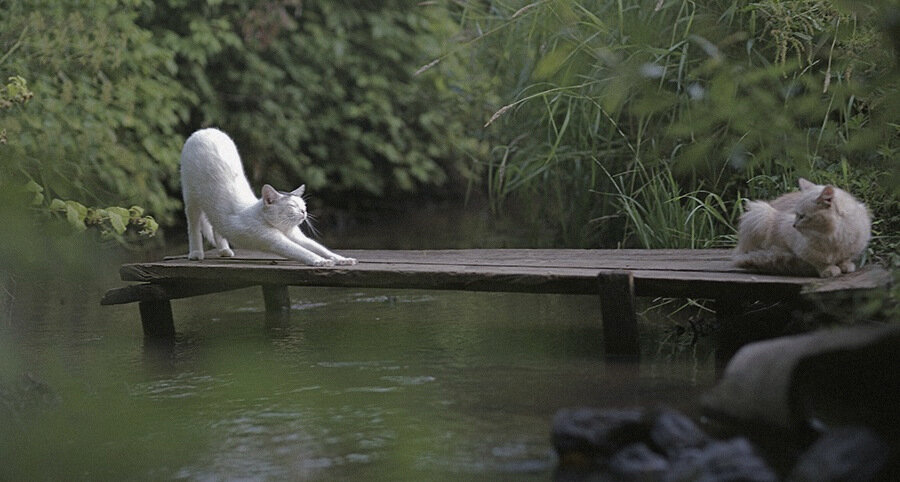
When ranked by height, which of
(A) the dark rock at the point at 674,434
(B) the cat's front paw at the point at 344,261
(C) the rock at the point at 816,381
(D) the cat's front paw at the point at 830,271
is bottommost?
(A) the dark rock at the point at 674,434

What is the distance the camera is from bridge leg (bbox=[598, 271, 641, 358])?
380 cm

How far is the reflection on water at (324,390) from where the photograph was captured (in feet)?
9.65

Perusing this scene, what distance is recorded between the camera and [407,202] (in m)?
12.3

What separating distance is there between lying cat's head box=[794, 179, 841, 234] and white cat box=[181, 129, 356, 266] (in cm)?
185

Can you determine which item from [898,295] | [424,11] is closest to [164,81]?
[424,11]

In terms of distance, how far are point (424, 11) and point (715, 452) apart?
9.64 metres

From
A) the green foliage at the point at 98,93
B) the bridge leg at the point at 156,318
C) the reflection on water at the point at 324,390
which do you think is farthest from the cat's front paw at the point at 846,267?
the green foliage at the point at 98,93

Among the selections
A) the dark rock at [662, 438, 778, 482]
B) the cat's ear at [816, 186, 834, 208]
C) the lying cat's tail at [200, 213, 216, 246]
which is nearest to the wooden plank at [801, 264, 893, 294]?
the cat's ear at [816, 186, 834, 208]

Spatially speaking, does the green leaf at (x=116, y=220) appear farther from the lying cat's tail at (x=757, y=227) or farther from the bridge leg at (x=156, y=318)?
the lying cat's tail at (x=757, y=227)

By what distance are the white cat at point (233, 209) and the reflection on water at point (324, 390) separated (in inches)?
16.9

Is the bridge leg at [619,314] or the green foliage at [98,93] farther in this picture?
the green foliage at [98,93]

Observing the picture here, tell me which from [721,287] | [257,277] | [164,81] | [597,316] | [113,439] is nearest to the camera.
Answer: [113,439]

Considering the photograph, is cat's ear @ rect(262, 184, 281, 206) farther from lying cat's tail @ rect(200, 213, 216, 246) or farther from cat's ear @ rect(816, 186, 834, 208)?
cat's ear @ rect(816, 186, 834, 208)

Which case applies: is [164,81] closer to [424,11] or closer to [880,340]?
[424,11]
